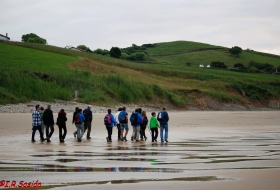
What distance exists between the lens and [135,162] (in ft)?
52.9

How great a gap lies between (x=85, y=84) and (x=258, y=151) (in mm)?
46513

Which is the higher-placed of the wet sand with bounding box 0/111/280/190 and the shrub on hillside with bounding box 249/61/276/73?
the shrub on hillside with bounding box 249/61/276/73

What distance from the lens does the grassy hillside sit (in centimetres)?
5694

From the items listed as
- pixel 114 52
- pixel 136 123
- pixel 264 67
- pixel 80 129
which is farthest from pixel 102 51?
pixel 80 129

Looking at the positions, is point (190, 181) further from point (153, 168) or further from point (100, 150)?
point (100, 150)

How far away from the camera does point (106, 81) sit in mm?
70438

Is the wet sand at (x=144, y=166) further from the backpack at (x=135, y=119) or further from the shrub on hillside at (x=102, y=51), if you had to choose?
the shrub on hillside at (x=102, y=51)

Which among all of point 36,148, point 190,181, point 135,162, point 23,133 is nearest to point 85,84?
point 23,133

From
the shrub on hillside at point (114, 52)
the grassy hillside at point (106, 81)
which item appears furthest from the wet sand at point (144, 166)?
the shrub on hillside at point (114, 52)

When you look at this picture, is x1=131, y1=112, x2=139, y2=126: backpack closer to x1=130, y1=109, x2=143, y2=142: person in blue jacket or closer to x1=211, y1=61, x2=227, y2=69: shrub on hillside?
x1=130, y1=109, x2=143, y2=142: person in blue jacket

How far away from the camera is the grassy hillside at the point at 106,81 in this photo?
56938 millimetres

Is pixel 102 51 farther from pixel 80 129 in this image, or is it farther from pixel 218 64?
pixel 80 129

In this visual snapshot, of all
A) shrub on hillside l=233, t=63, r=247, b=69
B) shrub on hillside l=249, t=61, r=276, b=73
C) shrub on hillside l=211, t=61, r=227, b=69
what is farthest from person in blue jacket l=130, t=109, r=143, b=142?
shrub on hillside l=233, t=63, r=247, b=69

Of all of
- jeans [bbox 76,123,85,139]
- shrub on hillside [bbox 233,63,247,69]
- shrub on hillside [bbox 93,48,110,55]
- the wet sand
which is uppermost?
shrub on hillside [bbox 93,48,110,55]
